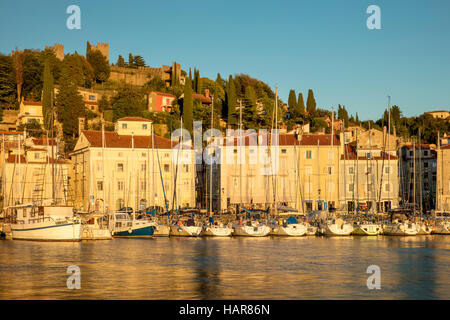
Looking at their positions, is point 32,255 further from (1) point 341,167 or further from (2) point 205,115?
(2) point 205,115

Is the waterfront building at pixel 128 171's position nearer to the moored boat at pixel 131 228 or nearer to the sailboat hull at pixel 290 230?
the moored boat at pixel 131 228

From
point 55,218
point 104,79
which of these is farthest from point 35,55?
point 55,218

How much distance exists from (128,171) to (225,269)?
46530 mm

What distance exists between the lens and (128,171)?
255ft

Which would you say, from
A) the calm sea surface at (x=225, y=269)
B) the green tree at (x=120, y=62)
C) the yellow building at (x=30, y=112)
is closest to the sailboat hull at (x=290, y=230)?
the calm sea surface at (x=225, y=269)

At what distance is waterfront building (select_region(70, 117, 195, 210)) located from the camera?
76625 millimetres

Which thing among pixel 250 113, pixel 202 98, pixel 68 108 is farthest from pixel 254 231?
pixel 202 98

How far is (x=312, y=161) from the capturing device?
7938cm

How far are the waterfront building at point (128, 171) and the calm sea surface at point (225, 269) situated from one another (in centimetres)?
2567

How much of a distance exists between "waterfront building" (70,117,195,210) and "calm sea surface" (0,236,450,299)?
25.7m

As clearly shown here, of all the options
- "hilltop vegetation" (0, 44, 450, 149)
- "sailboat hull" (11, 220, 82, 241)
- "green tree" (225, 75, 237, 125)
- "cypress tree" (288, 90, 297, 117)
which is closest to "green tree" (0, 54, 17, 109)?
"hilltop vegetation" (0, 44, 450, 149)

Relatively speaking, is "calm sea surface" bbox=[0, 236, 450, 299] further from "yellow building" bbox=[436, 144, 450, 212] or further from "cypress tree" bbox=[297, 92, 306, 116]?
"cypress tree" bbox=[297, 92, 306, 116]

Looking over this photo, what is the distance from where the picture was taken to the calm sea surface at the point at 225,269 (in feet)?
85.4

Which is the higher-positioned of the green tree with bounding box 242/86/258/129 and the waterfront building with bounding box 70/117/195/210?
the green tree with bounding box 242/86/258/129
